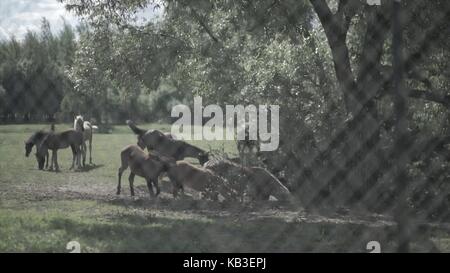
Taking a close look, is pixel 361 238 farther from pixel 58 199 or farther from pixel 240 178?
pixel 58 199

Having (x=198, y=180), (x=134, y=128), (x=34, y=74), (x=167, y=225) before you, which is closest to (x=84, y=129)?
(x=134, y=128)

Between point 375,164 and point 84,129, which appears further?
point 84,129

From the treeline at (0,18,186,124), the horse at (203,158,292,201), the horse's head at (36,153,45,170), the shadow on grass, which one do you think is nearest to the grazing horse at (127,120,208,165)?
the horse's head at (36,153,45,170)

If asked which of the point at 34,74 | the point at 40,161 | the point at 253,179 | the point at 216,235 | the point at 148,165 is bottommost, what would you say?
the point at 216,235

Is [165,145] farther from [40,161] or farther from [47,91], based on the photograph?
[47,91]

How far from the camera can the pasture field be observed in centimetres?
783

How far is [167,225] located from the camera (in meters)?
9.15

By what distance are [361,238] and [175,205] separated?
13.8ft

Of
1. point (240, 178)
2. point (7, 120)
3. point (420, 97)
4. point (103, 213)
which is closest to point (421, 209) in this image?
point (420, 97)

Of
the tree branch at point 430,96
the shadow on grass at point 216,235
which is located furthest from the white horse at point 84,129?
the tree branch at point 430,96

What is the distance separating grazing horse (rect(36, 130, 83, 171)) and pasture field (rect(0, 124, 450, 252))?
4.57 metres

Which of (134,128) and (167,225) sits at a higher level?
(134,128)

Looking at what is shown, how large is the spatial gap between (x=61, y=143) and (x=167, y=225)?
11.4 meters

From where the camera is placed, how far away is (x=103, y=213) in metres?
10.4
